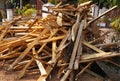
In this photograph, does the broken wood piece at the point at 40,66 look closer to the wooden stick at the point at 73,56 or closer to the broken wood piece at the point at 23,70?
the broken wood piece at the point at 23,70

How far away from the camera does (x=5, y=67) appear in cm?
662

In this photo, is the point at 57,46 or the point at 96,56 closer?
the point at 96,56

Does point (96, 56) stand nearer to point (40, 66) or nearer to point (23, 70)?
Result: point (40, 66)

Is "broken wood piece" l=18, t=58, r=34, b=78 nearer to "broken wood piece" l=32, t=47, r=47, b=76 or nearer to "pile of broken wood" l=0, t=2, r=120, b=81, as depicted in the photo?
"pile of broken wood" l=0, t=2, r=120, b=81

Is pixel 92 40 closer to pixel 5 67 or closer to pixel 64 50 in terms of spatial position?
pixel 64 50

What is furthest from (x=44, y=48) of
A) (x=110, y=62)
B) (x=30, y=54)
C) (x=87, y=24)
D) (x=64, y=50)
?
(x=110, y=62)

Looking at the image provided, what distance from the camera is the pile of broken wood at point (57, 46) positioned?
586 centimetres

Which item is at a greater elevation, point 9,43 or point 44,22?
point 44,22

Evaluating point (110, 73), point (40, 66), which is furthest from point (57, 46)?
point (110, 73)

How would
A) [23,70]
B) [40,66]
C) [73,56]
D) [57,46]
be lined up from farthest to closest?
[57,46] → [23,70] → [40,66] → [73,56]

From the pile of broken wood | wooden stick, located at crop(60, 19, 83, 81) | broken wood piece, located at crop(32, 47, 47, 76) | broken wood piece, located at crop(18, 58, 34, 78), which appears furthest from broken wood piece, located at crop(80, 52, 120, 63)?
broken wood piece, located at crop(18, 58, 34, 78)

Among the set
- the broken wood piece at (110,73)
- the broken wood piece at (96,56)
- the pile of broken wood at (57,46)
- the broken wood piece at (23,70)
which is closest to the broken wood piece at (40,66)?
the pile of broken wood at (57,46)

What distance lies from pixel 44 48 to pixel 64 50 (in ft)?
2.73

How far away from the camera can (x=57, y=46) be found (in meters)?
6.67
